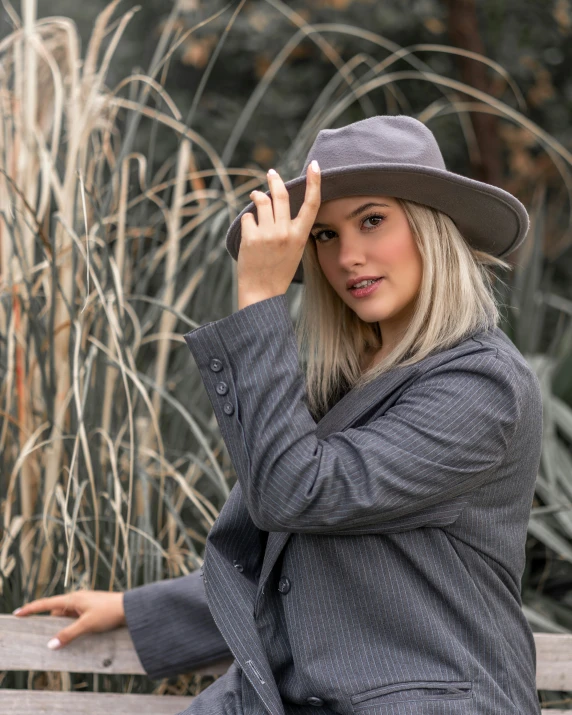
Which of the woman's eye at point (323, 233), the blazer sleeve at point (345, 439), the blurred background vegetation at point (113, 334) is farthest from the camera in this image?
the blurred background vegetation at point (113, 334)

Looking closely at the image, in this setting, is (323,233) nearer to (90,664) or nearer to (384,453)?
(384,453)

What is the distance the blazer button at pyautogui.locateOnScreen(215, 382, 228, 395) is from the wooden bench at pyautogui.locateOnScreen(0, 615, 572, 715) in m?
0.79

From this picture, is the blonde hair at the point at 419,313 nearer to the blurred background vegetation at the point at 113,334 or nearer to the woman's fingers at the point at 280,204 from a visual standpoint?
the woman's fingers at the point at 280,204

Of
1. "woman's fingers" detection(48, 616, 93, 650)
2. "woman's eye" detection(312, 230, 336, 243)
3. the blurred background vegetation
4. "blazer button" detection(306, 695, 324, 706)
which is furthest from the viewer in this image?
the blurred background vegetation

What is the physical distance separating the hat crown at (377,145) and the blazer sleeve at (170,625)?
0.89 meters

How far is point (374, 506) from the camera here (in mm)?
1318


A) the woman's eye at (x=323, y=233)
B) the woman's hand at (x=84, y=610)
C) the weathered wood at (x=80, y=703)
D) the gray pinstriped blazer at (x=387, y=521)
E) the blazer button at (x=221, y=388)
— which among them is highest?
the woman's eye at (x=323, y=233)

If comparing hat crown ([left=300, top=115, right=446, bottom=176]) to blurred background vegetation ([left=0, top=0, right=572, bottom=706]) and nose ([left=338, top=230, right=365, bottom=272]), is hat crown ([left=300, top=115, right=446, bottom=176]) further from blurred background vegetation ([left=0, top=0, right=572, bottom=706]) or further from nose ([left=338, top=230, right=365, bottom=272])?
blurred background vegetation ([left=0, top=0, right=572, bottom=706])

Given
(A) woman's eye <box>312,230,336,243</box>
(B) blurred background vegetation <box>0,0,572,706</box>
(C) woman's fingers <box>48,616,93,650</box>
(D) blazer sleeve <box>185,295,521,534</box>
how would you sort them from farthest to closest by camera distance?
(B) blurred background vegetation <box>0,0,572,706</box> < (C) woman's fingers <box>48,616,93,650</box> < (A) woman's eye <box>312,230,336,243</box> < (D) blazer sleeve <box>185,295,521,534</box>

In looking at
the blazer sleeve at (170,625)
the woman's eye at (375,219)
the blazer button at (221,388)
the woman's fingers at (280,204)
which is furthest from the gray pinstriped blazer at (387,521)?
the blazer sleeve at (170,625)

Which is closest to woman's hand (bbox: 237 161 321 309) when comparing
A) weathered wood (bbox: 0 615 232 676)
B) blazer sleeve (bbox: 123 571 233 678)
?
blazer sleeve (bbox: 123 571 233 678)

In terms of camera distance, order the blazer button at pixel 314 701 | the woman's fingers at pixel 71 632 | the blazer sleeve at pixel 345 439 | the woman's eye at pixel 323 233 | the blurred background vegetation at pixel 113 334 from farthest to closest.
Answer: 1. the blurred background vegetation at pixel 113 334
2. the woman's fingers at pixel 71 632
3. the woman's eye at pixel 323 233
4. the blazer button at pixel 314 701
5. the blazer sleeve at pixel 345 439

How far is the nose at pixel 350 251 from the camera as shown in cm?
151

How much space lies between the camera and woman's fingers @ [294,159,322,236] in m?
1.41
